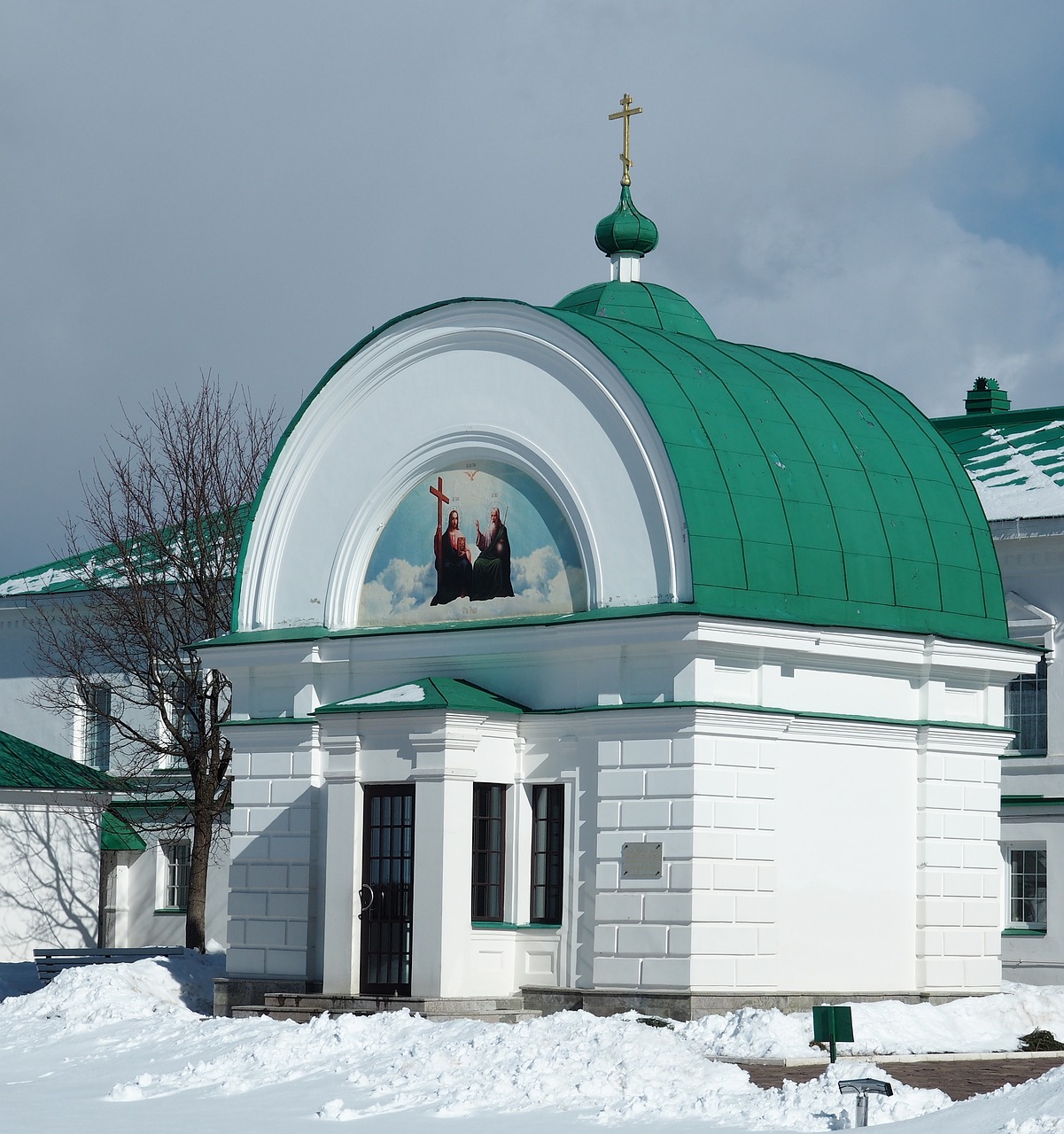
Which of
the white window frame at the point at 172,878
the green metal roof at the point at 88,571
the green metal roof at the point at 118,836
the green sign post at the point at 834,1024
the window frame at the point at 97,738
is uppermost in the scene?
the green metal roof at the point at 88,571

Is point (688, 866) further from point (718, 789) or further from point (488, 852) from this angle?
point (488, 852)

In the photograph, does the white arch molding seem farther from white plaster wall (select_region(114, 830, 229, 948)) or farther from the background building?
white plaster wall (select_region(114, 830, 229, 948))

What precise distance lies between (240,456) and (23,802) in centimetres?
628

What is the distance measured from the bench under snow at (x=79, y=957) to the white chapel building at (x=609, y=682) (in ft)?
18.9

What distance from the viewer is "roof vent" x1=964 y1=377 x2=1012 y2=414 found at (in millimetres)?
37375

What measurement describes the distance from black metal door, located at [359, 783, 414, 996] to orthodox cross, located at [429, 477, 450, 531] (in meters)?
2.97

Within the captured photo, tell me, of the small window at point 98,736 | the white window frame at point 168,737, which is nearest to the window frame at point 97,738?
the small window at point 98,736

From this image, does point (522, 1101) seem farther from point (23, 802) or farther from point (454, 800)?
point (23, 802)

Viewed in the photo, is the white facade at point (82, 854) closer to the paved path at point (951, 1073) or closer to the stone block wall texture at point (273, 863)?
the stone block wall texture at point (273, 863)

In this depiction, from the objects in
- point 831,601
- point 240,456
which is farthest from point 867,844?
point 240,456

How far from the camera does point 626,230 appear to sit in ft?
90.5

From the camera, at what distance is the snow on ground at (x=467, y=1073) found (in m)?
15.7

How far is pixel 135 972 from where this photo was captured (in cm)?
2536

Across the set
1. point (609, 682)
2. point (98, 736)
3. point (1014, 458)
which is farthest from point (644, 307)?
point (98, 736)
